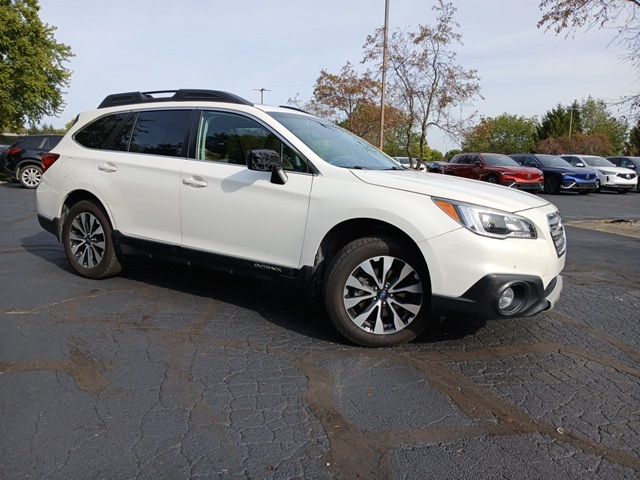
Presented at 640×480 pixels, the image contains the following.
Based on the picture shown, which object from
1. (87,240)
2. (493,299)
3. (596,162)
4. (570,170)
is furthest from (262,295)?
(596,162)

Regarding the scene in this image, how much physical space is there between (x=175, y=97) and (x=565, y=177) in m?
18.8

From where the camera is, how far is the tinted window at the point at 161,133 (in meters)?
4.82

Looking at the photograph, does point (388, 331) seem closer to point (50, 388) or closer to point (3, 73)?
point (50, 388)

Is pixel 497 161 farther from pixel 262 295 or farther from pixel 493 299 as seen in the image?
Result: pixel 493 299

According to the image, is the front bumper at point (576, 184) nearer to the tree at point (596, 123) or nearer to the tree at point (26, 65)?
the tree at point (26, 65)

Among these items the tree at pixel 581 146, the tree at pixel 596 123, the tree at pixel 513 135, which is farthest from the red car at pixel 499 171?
the tree at pixel 513 135

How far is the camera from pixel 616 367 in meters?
3.63

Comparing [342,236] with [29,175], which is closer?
[342,236]

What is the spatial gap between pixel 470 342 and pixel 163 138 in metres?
3.25

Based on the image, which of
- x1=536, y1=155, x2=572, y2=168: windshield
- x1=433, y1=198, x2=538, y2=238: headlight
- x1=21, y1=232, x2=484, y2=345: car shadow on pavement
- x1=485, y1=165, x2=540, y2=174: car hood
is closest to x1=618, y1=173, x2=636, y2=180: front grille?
x1=536, y1=155, x2=572, y2=168: windshield

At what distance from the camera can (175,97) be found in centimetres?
500

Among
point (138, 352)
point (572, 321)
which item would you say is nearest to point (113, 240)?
point (138, 352)

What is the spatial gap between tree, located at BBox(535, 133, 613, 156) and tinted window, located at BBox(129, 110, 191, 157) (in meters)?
53.0

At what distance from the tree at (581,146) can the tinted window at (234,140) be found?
5308 cm
